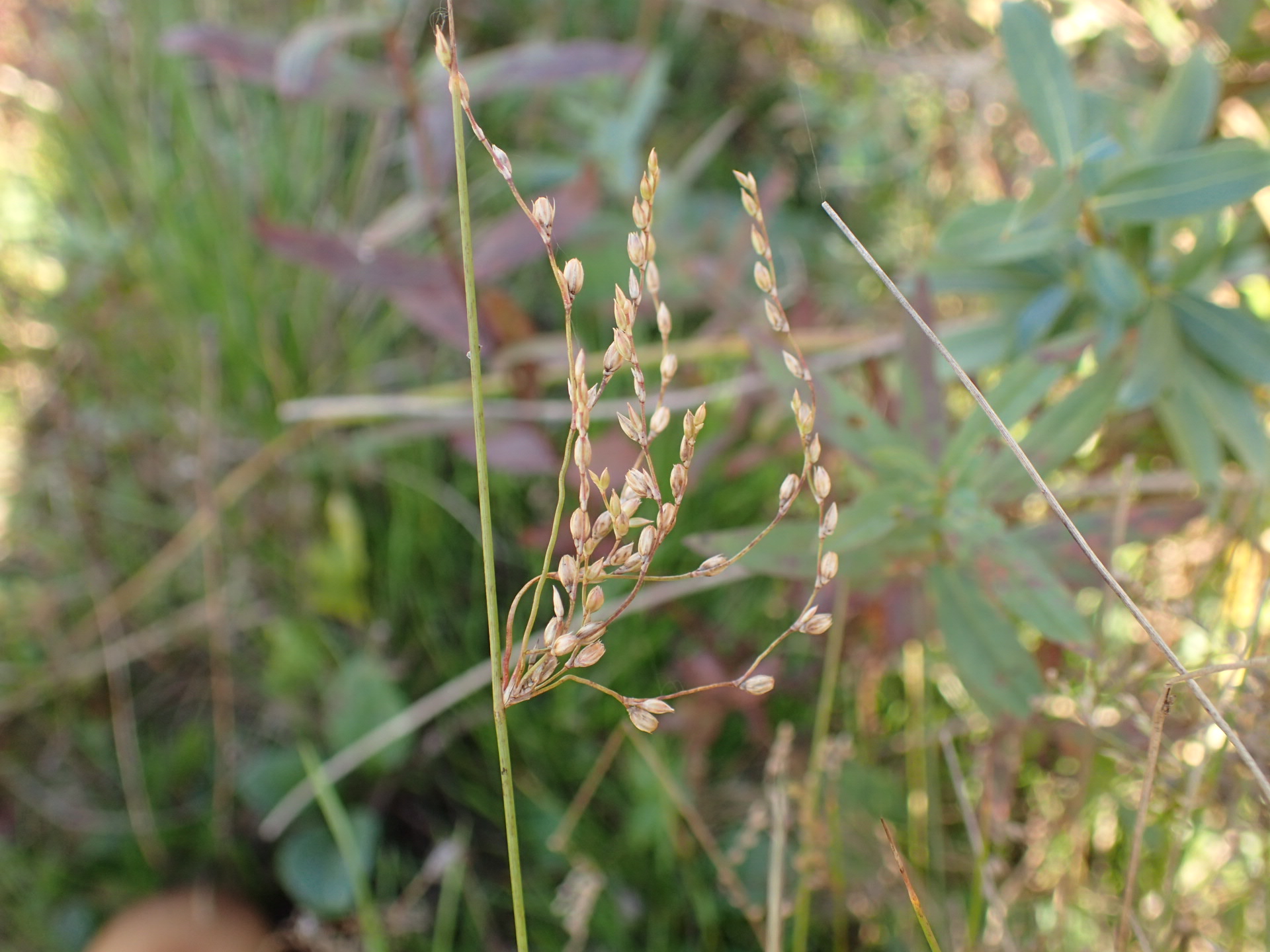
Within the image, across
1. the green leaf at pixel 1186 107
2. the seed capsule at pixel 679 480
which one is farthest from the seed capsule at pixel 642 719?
the green leaf at pixel 1186 107

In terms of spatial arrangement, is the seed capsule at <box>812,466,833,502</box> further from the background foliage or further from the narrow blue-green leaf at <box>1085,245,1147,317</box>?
the narrow blue-green leaf at <box>1085,245,1147,317</box>

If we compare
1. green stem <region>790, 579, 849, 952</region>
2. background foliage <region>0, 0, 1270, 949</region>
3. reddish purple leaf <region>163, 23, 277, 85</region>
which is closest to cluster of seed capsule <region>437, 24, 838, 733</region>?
background foliage <region>0, 0, 1270, 949</region>

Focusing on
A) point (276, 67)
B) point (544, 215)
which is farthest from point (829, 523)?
point (276, 67)

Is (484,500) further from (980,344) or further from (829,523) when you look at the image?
(980,344)

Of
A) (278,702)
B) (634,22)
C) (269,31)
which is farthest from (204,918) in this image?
(634,22)

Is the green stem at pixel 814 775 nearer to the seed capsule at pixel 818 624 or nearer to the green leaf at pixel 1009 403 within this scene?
the green leaf at pixel 1009 403

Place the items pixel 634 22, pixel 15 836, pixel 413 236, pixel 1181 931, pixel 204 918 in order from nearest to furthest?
1. pixel 1181 931
2. pixel 204 918
3. pixel 15 836
4. pixel 413 236
5. pixel 634 22

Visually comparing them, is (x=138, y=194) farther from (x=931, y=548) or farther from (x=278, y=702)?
(x=931, y=548)
